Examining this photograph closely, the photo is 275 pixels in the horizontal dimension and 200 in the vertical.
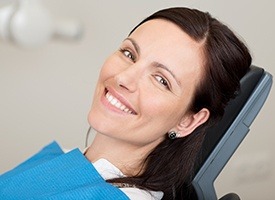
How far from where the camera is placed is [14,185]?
3.69 feet

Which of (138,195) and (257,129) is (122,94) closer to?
(138,195)

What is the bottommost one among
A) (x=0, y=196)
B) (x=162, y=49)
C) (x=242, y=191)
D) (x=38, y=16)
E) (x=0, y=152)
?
(x=0, y=152)

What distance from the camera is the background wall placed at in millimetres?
1712

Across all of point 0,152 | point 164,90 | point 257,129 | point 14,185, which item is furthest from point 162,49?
point 257,129

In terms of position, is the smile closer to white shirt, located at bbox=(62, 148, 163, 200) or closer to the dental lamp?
white shirt, located at bbox=(62, 148, 163, 200)

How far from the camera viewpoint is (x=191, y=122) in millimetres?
1156

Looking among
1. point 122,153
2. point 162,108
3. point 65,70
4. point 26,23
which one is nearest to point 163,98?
point 162,108

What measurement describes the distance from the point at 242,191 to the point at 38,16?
123 cm

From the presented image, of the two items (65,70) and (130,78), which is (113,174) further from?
(65,70)

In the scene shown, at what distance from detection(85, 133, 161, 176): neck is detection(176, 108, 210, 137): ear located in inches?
3.2

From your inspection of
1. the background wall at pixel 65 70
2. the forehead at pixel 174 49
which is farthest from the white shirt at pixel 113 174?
the background wall at pixel 65 70

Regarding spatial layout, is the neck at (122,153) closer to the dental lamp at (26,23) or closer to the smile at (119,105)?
the smile at (119,105)

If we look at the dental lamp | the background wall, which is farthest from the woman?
the background wall

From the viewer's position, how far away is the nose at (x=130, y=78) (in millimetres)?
1048
